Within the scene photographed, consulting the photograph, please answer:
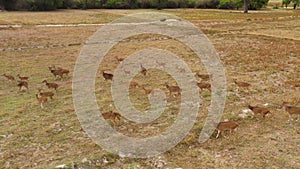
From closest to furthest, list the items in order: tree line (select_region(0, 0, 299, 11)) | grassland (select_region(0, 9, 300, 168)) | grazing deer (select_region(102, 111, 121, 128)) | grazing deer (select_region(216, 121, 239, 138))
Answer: grassland (select_region(0, 9, 300, 168))
grazing deer (select_region(216, 121, 239, 138))
grazing deer (select_region(102, 111, 121, 128))
tree line (select_region(0, 0, 299, 11))

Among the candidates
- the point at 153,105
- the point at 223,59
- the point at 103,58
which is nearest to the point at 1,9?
the point at 103,58

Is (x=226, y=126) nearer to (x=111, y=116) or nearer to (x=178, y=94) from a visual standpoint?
(x=111, y=116)

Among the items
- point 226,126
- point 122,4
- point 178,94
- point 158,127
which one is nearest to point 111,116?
point 158,127

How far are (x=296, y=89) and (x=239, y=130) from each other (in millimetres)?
4924

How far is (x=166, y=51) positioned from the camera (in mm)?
19609

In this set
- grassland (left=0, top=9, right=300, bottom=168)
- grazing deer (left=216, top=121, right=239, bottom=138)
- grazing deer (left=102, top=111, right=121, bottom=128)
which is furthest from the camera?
grazing deer (left=102, top=111, right=121, bottom=128)

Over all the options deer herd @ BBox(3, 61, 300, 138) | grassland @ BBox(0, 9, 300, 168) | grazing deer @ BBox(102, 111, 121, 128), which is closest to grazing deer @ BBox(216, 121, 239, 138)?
deer herd @ BBox(3, 61, 300, 138)

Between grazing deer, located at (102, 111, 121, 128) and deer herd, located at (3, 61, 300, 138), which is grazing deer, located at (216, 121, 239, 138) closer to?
deer herd, located at (3, 61, 300, 138)

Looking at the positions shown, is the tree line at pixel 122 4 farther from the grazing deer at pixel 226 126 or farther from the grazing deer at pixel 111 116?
the grazing deer at pixel 226 126

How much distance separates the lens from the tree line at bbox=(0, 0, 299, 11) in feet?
193

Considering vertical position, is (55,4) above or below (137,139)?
above

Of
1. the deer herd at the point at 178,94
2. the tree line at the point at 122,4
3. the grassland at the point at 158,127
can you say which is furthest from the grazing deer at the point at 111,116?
the tree line at the point at 122,4

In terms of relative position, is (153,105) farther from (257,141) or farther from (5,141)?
(5,141)

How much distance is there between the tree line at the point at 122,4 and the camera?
58969 millimetres
